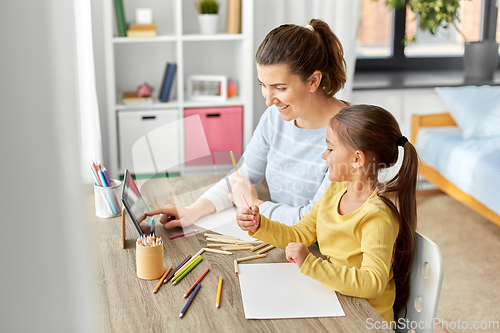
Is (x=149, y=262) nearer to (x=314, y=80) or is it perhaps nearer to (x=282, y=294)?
(x=282, y=294)

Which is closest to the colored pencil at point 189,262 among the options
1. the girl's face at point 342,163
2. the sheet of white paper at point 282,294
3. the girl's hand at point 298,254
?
the sheet of white paper at point 282,294

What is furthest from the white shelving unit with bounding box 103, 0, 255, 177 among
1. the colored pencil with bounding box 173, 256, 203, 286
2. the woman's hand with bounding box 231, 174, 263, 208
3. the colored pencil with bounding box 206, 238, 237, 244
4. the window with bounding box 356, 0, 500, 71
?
the colored pencil with bounding box 173, 256, 203, 286

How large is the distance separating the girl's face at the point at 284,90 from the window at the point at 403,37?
2.41 metres

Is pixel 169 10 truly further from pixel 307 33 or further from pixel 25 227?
pixel 25 227

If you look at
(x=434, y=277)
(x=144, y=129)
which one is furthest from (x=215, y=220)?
(x=144, y=129)

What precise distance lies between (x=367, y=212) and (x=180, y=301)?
1.44 feet

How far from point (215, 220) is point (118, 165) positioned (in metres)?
1.75

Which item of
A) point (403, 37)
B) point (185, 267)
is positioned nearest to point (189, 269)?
point (185, 267)

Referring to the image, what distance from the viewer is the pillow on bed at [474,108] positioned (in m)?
3.00

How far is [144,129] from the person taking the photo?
2.83 m

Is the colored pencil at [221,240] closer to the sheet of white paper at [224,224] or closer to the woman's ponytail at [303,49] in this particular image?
the sheet of white paper at [224,224]

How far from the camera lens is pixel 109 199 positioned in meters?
1.32

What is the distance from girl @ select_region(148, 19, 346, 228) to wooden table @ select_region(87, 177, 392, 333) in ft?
0.54

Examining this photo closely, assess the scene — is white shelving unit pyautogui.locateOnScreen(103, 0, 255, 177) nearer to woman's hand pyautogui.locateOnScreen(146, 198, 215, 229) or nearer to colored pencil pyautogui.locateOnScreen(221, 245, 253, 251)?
woman's hand pyautogui.locateOnScreen(146, 198, 215, 229)
